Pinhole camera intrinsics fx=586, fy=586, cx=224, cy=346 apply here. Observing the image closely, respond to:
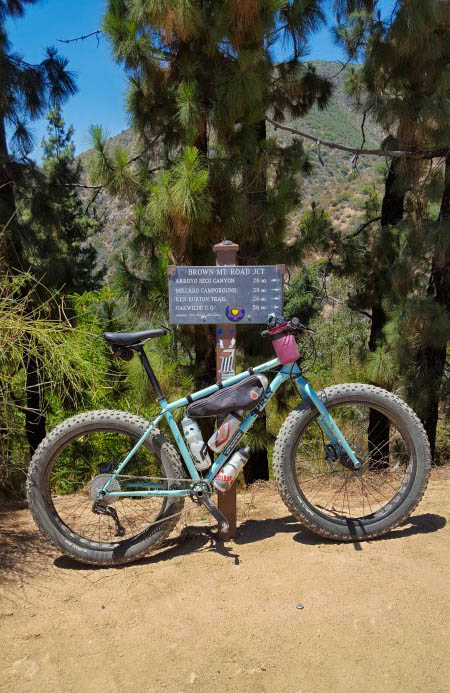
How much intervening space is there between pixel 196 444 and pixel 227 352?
592 millimetres

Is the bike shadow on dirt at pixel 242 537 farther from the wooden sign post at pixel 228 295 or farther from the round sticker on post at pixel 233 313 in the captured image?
the round sticker on post at pixel 233 313

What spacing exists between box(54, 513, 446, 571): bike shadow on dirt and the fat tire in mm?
84

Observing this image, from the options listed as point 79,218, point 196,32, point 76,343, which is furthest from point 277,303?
point 79,218

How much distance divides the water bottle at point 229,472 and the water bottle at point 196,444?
0.30ft

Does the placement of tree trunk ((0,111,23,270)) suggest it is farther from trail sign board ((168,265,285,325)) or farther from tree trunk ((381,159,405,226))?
tree trunk ((381,159,405,226))

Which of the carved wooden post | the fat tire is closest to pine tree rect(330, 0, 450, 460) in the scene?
the carved wooden post

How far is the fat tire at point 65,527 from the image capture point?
295cm

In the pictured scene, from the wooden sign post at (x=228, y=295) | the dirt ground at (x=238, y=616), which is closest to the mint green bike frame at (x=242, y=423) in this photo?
the wooden sign post at (x=228, y=295)

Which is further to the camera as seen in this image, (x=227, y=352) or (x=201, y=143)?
(x=201, y=143)

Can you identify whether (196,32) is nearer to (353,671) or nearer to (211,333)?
(211,333)

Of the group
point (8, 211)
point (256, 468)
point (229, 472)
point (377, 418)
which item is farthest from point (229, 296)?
point (377, 418)

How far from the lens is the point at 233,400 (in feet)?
9.80

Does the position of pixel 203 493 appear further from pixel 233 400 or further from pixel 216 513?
pixel 233 400

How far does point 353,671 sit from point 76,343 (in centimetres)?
229
